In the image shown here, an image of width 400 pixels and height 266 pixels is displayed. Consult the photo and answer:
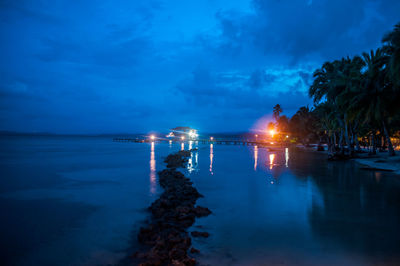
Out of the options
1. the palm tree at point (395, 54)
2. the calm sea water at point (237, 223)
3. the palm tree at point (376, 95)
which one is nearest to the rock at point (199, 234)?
the calm sea water at point (237, 223)

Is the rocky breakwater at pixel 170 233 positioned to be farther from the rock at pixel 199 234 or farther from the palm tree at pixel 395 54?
the palm tree at pixel 395 54

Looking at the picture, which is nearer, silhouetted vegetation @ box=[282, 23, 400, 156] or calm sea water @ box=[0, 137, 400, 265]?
calm sea water @ box=[0, 137, 400, 265]

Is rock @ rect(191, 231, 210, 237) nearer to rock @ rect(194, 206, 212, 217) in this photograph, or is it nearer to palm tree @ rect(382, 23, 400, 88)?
rock @ rect(194, 206, 212, 217)

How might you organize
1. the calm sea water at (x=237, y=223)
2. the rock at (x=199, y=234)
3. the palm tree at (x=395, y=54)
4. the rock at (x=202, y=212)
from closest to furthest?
1. the calm sea water at (x=237, y=223)
2. the rock at (x=199, y=234)
3. the rock at (x=202, y=212)
4. the palm tree at (x=395, y=54)

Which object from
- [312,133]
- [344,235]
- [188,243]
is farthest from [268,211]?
[312,133]

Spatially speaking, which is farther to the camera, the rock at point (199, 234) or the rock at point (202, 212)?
the rock at point (202, 212)

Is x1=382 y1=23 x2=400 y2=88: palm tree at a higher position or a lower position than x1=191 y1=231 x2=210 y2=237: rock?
higher

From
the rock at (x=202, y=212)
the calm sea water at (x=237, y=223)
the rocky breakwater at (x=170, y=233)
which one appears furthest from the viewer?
the rock at (x=202, y=212)

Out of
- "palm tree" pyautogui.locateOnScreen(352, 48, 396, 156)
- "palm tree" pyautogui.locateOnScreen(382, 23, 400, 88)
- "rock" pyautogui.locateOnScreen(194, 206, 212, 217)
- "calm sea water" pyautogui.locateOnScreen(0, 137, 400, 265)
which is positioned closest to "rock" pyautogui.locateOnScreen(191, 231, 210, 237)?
"calm sea water" pyautogui.locateOnScreen(0, 137, 400, 265)

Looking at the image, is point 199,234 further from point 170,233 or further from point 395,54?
point 395,54

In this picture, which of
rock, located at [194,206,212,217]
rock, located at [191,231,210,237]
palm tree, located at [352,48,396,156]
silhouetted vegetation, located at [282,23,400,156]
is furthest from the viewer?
palm tree, located at [352,48,396,156]

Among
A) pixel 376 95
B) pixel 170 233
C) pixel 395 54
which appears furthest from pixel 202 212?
pixel 376 95

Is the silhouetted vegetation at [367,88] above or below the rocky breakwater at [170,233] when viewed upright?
above

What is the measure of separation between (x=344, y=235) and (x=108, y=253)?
7.30 meters
